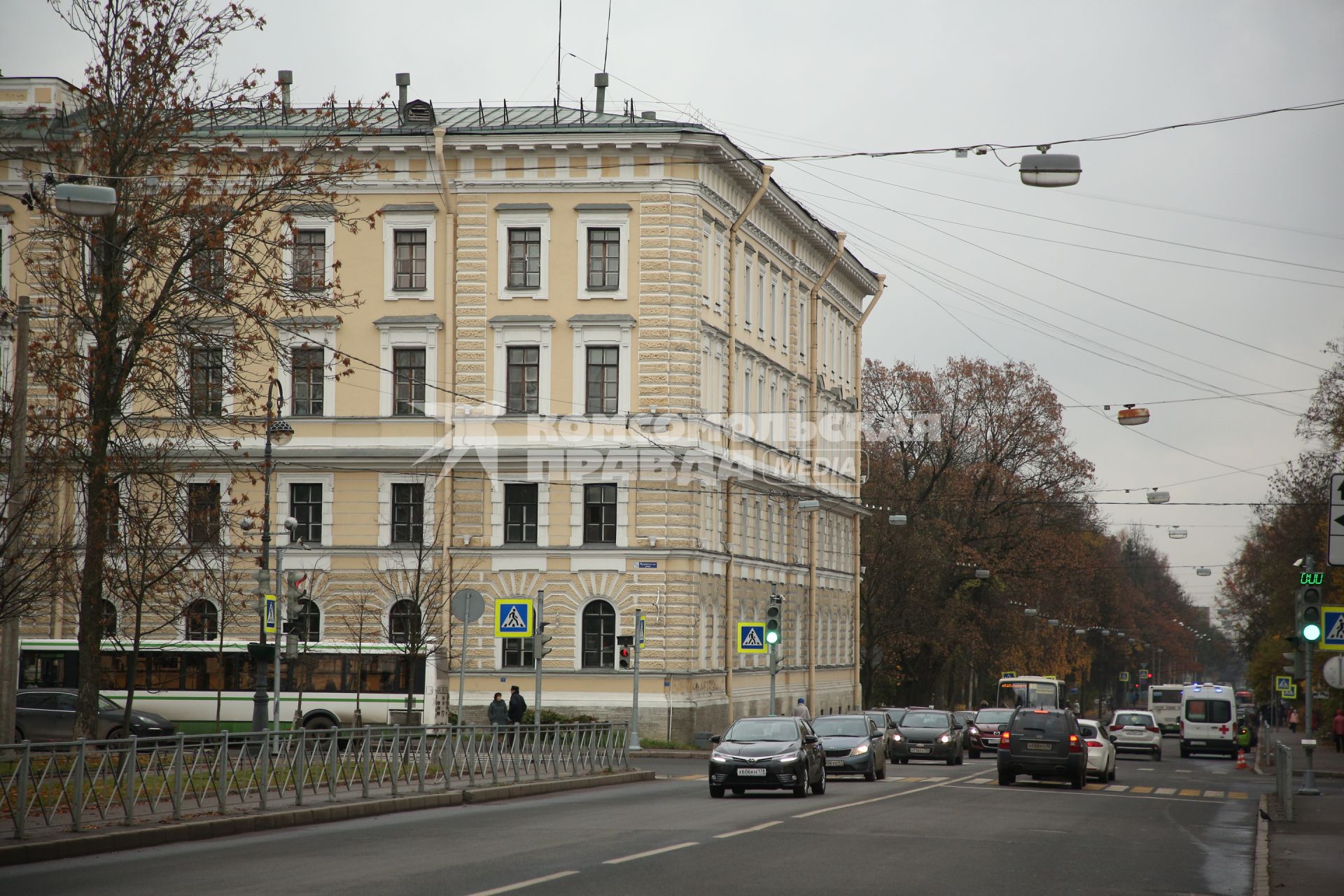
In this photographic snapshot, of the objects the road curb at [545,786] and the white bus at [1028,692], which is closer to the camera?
the road curb at [545,786]

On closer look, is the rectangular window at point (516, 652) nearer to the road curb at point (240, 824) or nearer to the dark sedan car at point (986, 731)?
the dark sedan car at point (986, 731)

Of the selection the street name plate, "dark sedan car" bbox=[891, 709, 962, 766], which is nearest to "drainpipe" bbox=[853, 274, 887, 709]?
"dark sedan car" bbox=[891, 709, 962, 766]

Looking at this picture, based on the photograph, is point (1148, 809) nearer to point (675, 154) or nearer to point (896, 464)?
point (675, 154)

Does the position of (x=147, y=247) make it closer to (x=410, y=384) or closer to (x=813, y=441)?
(x=410, y=384)

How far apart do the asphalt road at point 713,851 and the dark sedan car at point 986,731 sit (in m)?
24.9

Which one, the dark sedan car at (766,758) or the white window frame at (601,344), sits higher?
the white window frame at (601,344)

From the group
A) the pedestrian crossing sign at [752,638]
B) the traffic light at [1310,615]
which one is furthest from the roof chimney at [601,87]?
the traffic light at [1310,615]

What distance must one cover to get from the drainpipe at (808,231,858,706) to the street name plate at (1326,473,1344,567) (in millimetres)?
45699

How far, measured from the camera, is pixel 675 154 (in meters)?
48.9

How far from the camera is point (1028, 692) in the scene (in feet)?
227

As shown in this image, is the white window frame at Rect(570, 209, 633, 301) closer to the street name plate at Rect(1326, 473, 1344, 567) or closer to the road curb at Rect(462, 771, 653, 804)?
the road curb at Rect(462, 771, 653, 804)

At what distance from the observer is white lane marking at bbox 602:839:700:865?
16109 millimetres

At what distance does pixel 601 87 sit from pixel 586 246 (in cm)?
908

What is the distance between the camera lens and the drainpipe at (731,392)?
5269cm
